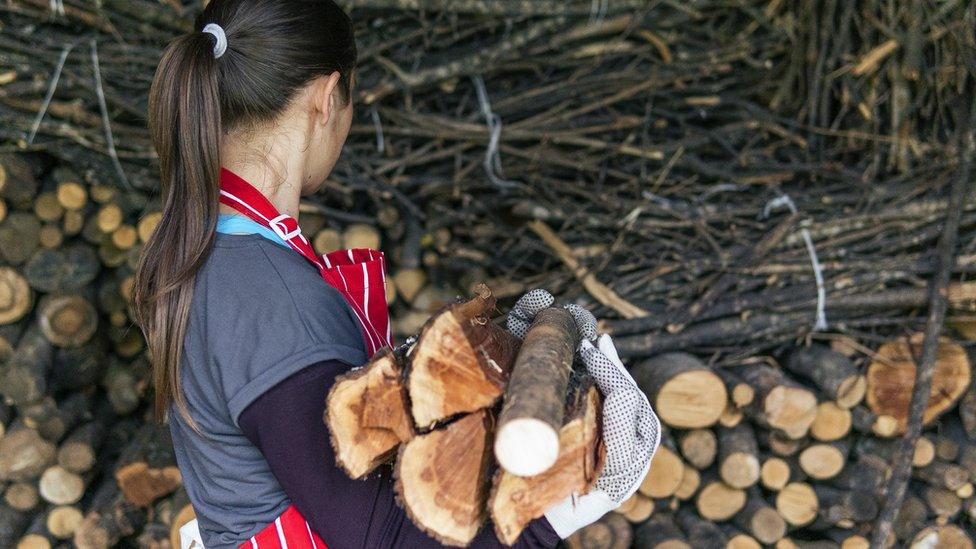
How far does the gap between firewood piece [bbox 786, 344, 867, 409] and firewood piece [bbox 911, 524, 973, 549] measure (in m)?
0.54

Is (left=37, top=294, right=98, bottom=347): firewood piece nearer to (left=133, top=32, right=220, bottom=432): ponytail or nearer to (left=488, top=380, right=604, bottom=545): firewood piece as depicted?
(left=133, top=32, right=220, bottom=432): ponytail

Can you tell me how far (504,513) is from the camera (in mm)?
981

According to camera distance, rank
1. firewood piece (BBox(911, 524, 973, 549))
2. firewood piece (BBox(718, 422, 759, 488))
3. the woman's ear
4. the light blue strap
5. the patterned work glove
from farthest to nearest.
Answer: firewood piece (BBox(911, 524, 973, 549)) → firewood piece (BBox(718, 422, 759, 488)) → the woman's ear → the light blue strap → the patterned work glove

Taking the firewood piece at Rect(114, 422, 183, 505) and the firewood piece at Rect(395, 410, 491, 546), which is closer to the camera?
the firewood piece at Rect(395, 410, 491, 546)

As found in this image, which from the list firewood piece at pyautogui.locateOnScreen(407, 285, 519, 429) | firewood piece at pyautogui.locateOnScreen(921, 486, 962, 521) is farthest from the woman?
firewood piece at pyautogui.locateOnScreen(921, 486, 962, 521)

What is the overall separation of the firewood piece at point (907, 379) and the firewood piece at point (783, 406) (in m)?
0.28

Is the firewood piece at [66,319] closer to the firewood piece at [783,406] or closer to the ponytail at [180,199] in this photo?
the ponytail at [180,199]

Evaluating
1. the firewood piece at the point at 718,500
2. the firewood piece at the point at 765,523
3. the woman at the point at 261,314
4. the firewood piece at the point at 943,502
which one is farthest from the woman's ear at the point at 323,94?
the firewood piece at the point at 943,502

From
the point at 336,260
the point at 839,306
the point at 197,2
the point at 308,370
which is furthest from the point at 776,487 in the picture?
the point at 197,2

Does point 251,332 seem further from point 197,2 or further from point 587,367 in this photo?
point 197,2

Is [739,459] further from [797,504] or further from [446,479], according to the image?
[446,479]

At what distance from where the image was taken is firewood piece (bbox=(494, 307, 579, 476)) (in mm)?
879

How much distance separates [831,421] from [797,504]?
1.04 ft

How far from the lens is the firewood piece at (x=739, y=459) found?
8.24 ft
